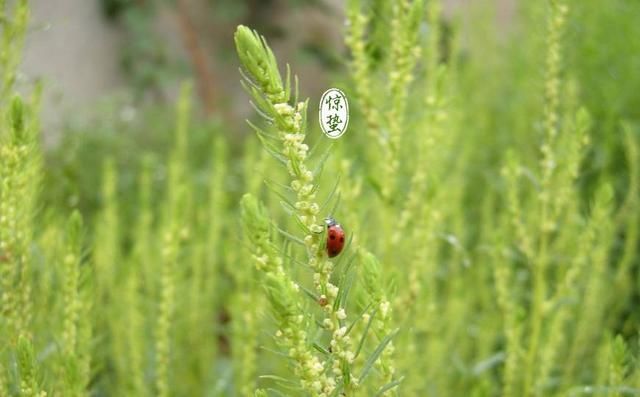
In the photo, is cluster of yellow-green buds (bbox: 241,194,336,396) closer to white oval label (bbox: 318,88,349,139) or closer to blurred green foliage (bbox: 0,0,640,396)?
blurred green foliage (bbox: 0,0,640,396)

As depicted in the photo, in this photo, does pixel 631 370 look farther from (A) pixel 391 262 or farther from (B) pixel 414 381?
(A) pixel 391 262

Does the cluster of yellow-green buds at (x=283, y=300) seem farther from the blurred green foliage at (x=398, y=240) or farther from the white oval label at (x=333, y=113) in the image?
the white oval label at (x=333, y=113)

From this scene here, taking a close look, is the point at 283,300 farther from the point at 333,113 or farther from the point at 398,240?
the point at 398,240

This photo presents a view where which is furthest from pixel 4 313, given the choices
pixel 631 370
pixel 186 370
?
pixel 631 370

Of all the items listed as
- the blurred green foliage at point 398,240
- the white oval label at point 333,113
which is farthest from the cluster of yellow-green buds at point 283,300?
the white oval label at point 333,113

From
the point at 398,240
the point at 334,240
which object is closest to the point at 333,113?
the point at 334,240

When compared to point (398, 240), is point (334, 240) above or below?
above

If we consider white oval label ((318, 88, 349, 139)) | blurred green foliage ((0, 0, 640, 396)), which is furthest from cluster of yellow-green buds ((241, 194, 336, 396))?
white oval label ((318, 88, 349, 139))

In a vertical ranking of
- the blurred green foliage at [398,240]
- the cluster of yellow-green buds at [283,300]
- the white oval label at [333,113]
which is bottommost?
the blurred green foliage at [398,240]
